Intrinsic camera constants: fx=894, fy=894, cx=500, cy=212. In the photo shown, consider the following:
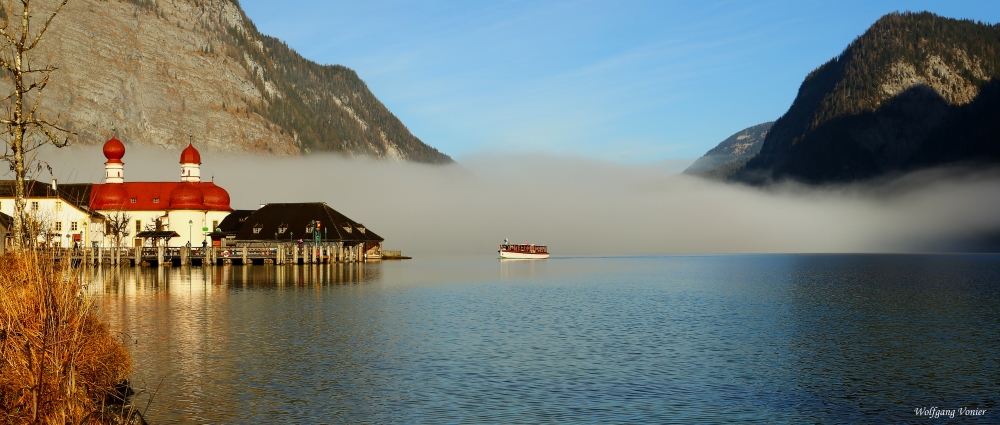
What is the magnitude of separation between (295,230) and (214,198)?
15267 mm

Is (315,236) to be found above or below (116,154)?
below

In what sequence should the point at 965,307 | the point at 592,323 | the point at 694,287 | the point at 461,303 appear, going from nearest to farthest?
the point at 592,323 → the point at 965,307 → the point at 461,303 → the point at 694,287

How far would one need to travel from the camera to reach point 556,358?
3209cm

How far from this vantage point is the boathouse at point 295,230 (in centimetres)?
12238

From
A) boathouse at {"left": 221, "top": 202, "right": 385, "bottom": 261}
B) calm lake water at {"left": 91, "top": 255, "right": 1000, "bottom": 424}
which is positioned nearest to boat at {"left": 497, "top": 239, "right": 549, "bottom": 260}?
boathouse at {"left": 221, "top": 202, "right": 385, "bottom": 261}

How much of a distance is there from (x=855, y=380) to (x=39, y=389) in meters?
22.5

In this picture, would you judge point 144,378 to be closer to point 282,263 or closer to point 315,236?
point 282,263

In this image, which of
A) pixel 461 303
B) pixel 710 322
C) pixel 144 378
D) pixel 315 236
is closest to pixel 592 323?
pixel 710 322

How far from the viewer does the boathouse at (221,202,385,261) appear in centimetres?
12238

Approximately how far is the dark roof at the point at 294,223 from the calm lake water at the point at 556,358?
6222cm

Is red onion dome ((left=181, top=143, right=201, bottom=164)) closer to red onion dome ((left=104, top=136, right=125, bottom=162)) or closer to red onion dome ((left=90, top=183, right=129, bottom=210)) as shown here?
red onion dome ((left=104, top=136, right=125, bottom=162))

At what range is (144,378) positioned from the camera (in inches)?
1059

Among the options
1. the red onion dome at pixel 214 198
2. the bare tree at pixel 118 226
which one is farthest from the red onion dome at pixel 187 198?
the bare tree at pixel 118 226

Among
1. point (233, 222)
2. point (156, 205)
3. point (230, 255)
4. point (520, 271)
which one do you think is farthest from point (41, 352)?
point (156, 205)
